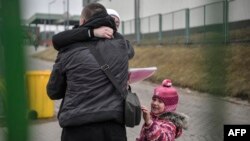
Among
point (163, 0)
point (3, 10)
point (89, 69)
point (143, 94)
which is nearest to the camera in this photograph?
point (3, 10)

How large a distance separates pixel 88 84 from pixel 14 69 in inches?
37.6

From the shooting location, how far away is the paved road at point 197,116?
180cm

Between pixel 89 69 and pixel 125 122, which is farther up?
pixel 89 69

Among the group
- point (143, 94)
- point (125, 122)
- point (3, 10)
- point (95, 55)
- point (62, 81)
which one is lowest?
point (143, 94)

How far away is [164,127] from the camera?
2.68m

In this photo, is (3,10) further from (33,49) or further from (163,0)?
(163,0)

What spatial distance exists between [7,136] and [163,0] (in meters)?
1.06

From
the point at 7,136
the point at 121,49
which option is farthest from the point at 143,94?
the point at 7,136

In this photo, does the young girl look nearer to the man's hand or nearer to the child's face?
the child's face

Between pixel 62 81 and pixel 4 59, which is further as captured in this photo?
pixel 62 81

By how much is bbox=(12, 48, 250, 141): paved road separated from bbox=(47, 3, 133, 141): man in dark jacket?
0.15m

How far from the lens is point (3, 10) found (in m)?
1.25

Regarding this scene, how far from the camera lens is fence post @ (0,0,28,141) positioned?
1.26m

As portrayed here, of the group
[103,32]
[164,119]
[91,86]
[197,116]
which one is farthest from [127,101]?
[197,116]
